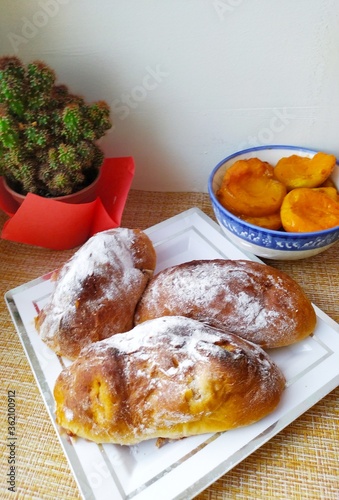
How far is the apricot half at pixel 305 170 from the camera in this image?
3.06 feet

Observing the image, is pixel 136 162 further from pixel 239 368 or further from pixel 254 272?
pixel 239 368

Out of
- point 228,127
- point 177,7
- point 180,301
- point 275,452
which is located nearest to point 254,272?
point 180,301

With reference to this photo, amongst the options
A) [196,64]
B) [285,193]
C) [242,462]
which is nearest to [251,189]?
[285,193]

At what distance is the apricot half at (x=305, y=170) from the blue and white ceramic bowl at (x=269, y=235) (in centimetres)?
3

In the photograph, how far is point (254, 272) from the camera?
78 centimetres

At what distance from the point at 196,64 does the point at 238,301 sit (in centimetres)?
52

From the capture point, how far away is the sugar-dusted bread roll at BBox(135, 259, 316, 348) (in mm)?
721

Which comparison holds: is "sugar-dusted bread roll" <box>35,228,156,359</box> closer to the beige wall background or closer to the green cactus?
the green cactus

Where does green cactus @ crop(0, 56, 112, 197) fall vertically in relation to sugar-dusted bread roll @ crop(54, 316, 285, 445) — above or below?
above

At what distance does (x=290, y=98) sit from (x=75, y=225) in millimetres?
538

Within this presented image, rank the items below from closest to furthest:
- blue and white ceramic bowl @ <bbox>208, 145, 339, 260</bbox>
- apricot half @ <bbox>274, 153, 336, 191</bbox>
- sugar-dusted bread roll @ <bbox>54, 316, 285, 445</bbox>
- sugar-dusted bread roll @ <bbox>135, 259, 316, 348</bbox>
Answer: sugar-dusted bread roll @ <bbox>54, 316, 285, 445</bbox> < sugar-dusted bread roll @ <bbox>135, 259, 316, 348</bbox> < blue and white ceramic bowl @ <bbox>208, 145, 339, 260</bbox> < apricot half @ <bbox>274, 153, 336, 191</bbox>

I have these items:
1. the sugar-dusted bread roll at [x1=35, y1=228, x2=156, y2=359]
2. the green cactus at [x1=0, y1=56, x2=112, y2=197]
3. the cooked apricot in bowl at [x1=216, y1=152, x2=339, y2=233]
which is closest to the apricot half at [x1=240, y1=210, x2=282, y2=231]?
the cooked apricot in bowl at [x1=216, y1=152, x2=339, y2=233]

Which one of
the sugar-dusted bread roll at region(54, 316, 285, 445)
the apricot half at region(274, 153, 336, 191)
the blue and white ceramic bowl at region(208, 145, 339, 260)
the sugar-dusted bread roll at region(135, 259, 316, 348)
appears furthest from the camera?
the apricot half at region(274, 153, 336, 191)

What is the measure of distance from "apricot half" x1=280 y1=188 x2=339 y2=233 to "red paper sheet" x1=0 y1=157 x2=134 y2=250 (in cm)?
37
